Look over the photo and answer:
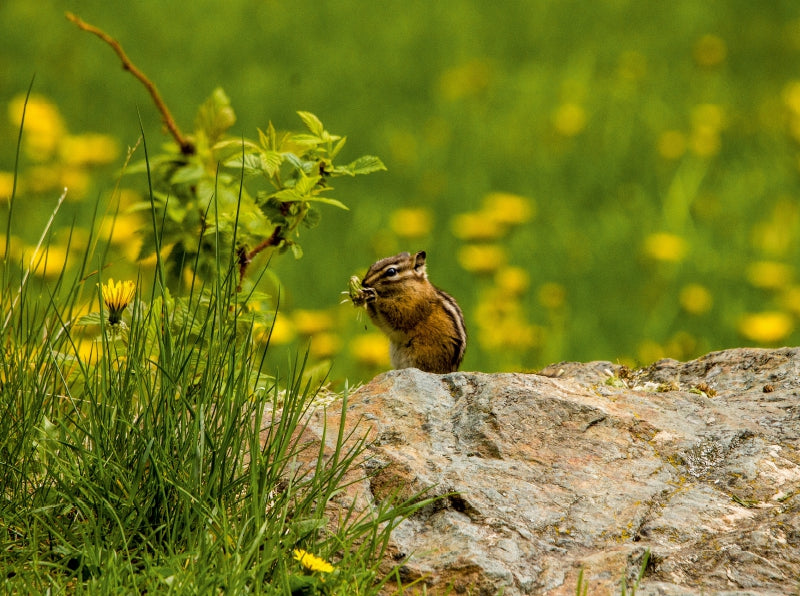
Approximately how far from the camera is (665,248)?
815cm

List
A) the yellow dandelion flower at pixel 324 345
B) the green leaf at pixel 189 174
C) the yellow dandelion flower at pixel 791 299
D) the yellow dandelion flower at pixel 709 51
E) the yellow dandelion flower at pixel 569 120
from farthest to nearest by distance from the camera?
the yellow dandelion flower at pixel 709 51, the yellow dandelion flower at pixel 569 120, the yellow dandelion flower at pixel 791 299, the yellow dandelion flower at pixel 324 345, the green leaf at pixel 189 174

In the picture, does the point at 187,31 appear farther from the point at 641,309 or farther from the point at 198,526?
the point at 198,526

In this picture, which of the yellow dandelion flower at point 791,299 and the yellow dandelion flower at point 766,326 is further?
the yellow dandelion flower at point 791,299

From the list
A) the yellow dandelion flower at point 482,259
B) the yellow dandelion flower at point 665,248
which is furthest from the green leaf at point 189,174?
the yellow dandelion flower at point 665,248

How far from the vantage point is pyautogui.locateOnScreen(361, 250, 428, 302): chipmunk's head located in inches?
212

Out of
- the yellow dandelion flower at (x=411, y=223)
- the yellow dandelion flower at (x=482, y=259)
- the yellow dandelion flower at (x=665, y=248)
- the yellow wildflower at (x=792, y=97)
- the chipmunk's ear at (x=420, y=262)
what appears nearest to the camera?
the chipmunk's ear at (x=420, y=262)

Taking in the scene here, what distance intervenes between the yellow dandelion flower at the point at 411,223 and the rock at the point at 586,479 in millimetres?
4277

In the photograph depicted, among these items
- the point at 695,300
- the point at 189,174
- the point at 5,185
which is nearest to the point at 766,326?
the point at 695,300

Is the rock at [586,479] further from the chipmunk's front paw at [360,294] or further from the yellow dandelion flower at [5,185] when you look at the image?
the yellow dandelion flower at [5,185]

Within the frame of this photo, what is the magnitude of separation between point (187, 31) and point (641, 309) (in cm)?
639

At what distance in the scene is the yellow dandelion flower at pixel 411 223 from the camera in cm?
862

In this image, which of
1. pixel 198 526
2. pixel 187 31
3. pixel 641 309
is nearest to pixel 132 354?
pixel 198 526

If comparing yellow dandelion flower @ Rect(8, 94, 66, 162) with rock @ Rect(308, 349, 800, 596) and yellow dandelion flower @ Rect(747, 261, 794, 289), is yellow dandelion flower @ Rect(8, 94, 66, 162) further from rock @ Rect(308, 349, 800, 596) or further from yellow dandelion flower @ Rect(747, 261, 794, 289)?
rock @ Rect(308, 349, 800, 596)

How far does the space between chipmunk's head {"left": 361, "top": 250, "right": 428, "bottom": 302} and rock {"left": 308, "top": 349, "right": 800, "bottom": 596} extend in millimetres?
1163
